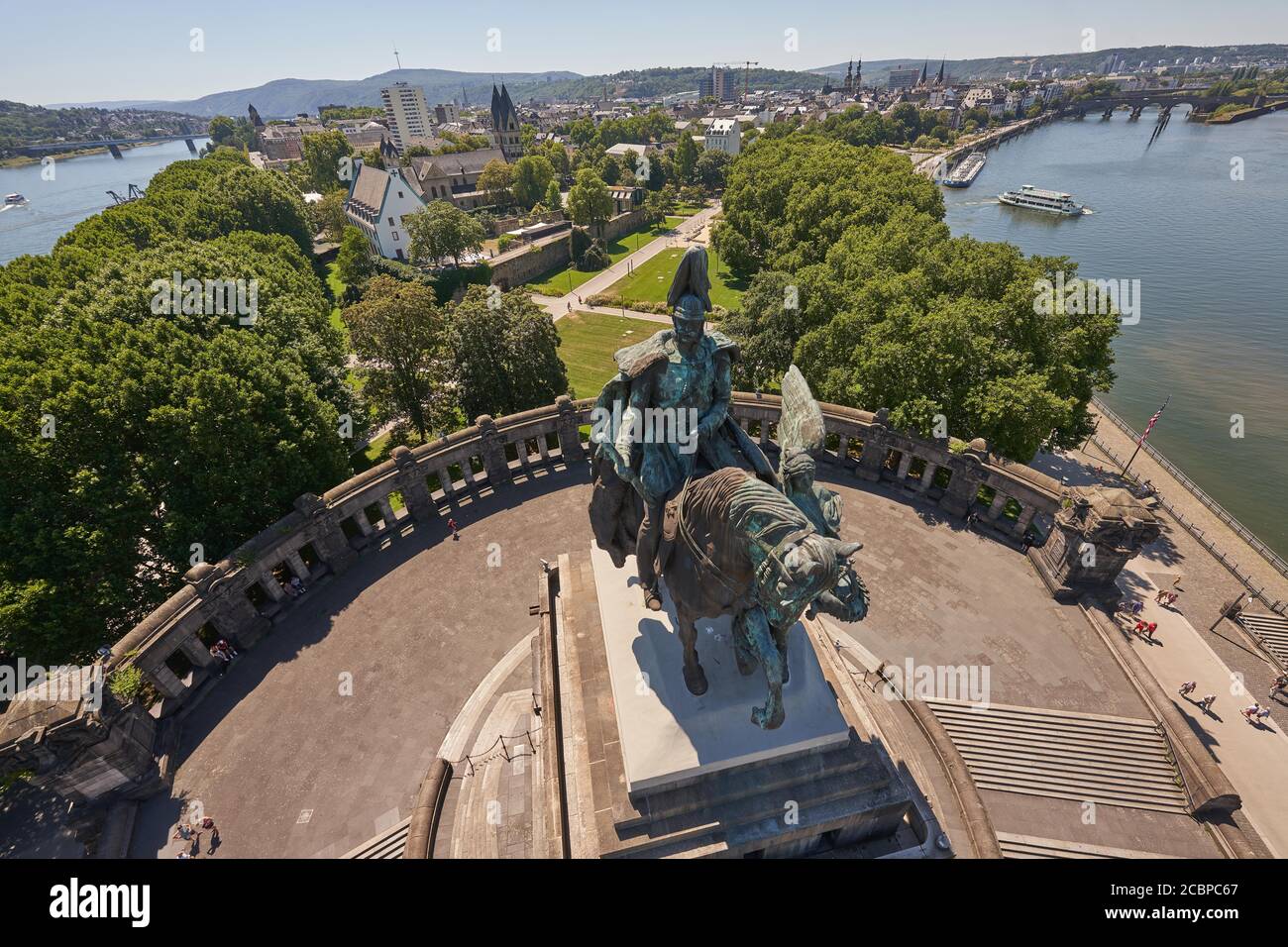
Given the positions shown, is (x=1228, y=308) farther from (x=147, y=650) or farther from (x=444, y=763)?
(x=147, y=650)

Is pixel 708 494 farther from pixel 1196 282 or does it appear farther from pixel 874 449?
pixel 1196 282

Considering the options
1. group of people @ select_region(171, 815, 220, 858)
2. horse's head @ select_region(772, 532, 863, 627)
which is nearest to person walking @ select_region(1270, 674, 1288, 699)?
horse's head @ select_region(772, 532, 863, 627)

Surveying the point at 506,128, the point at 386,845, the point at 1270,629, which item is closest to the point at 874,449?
the point at 1270,629

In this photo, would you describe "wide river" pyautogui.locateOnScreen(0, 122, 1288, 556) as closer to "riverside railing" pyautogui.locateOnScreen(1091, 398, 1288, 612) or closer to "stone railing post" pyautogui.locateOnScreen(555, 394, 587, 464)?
"riverside railing" pyautogui.locateOnScreen(1091, 398, 1288, 612)

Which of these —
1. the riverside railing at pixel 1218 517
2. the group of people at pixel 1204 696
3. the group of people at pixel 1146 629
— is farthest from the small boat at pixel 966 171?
the group of people at pixel 1204 696

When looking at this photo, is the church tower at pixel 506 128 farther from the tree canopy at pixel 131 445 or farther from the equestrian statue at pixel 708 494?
the equestrian statue at pixel 708 494
